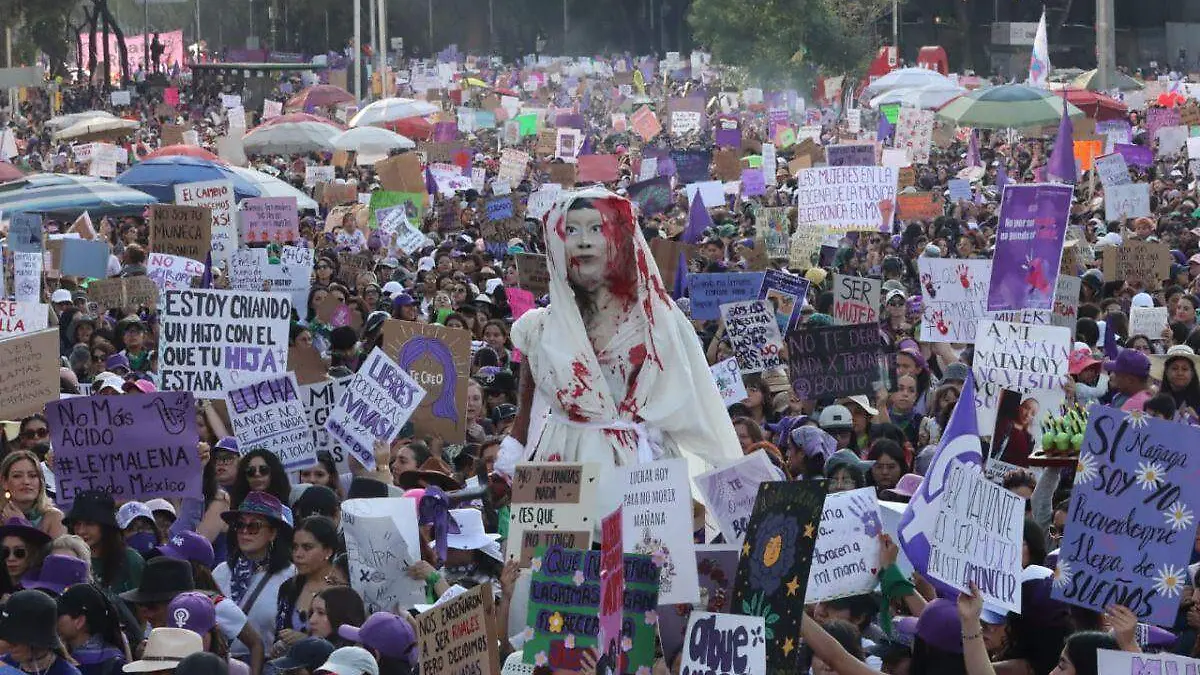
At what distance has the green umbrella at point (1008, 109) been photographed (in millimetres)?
30578

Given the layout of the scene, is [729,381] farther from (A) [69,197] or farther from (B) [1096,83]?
(B) [1096,83]

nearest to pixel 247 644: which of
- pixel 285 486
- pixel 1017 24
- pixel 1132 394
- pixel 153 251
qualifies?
pixel 285 486

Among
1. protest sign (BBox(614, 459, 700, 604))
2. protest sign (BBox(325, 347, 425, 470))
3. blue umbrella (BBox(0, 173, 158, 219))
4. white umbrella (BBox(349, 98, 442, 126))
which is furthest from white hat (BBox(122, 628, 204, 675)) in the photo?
white umbrella (BBox(349, 98, 442, 126))

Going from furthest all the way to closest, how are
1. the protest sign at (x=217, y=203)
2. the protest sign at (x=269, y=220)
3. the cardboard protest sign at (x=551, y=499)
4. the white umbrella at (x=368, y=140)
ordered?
the white umbrella at (x=368, y=140)
the protest sign at (x=269, y=220)
the protest sign at (x=217, y=203)
the cardboard protest sign at (x=551, y=499)

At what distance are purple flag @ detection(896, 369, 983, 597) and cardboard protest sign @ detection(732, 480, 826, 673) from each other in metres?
0.80

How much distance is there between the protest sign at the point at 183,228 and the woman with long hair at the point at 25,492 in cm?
805

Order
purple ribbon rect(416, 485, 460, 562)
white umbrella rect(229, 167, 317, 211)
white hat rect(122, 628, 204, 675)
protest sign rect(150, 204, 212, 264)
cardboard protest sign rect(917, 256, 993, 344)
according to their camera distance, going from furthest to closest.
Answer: white umbrella rect(229, 167, 317, 211) → protest sign rect(150, 204, 212, 264) → cardboard protest sign rect(917, 256, 993, 344) → purple ribbon rect(416, 485, 460, 562) → white hat rect(122, 628, 204, 675)

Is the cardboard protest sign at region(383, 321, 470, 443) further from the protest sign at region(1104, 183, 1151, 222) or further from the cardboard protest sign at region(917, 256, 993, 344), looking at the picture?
the protest sign at region(1104, 183, 1151, 222)

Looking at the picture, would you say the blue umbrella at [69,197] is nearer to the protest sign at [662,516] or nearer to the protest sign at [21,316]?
the protest sign at [21,316]

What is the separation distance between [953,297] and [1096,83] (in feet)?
90.3

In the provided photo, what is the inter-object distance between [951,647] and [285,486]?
336 centimetres

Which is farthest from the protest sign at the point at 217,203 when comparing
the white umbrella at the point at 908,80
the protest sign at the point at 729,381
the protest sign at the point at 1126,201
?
the white umbrella at the point at 908,80

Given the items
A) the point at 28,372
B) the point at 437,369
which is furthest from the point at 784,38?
the point at 28,372

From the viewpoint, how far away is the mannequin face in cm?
729
